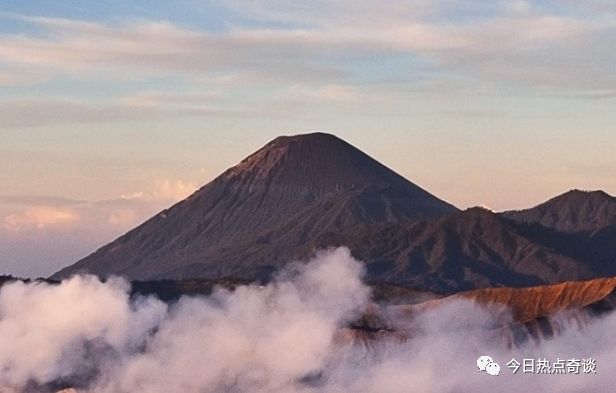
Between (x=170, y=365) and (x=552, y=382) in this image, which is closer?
(x=552, y=382)

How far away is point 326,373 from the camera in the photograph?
186 meters

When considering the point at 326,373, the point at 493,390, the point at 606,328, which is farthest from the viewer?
the point at 606,328

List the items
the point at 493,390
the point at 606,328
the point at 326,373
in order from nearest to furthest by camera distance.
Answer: the point at 493,390, the point at 326,373, the point at 606,328

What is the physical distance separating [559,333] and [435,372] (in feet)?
62.3

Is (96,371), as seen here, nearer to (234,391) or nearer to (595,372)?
(234,391)

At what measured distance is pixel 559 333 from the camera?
19588cm

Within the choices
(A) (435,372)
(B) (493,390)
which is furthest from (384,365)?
(B) (493,390)

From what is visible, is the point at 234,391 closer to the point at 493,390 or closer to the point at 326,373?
the point at 326,373

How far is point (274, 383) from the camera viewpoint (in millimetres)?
182750

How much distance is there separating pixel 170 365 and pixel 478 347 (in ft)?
131

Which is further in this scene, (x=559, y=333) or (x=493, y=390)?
(x=559, y=333)

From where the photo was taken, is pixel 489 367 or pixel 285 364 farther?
pixel 285 364

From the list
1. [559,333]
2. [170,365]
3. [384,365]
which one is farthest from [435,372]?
[170,365]

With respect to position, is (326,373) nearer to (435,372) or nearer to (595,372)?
(435,372)
